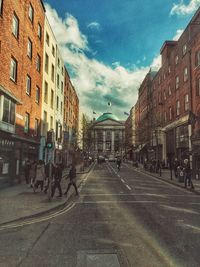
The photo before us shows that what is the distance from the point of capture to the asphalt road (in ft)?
17.8

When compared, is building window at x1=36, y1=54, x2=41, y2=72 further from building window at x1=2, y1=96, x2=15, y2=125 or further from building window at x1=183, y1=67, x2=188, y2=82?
building window at x1=183, y1=67, x2=188, y2=82

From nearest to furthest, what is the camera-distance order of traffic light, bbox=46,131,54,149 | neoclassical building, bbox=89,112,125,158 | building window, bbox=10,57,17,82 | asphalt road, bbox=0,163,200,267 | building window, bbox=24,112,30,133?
asphalt road, bbox=0,163,200,267 < traffic light, bbox=46,131,54,149 < building window, bbox=10,57,17,82 < building window, bbox=24,112,30,133 < neoclassical building, bbox=89,112,125,158

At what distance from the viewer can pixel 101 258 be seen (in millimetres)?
5512

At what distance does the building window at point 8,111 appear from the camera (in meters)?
17.2

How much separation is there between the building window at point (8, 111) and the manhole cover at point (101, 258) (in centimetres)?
1299

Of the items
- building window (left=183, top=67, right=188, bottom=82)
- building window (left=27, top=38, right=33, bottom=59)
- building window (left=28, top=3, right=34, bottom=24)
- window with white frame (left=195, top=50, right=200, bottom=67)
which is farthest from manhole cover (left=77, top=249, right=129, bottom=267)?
building window (left=183, top=67, right=188, bottom=82)

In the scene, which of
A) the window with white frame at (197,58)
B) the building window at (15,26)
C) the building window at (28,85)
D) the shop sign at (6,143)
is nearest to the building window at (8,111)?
the shop sign at (6,143)

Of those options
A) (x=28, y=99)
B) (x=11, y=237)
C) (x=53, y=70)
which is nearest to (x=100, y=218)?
(x=11, y=237)

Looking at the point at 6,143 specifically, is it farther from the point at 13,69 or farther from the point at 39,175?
the point at 13,69

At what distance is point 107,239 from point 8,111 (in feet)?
42.9

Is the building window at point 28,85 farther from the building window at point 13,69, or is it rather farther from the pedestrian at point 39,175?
the pedestrian at point 39,175

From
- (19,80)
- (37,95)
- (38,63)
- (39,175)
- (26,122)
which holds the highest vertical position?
(38,63)

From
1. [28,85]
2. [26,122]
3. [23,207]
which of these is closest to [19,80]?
[28,85]

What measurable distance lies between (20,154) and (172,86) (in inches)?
1008
